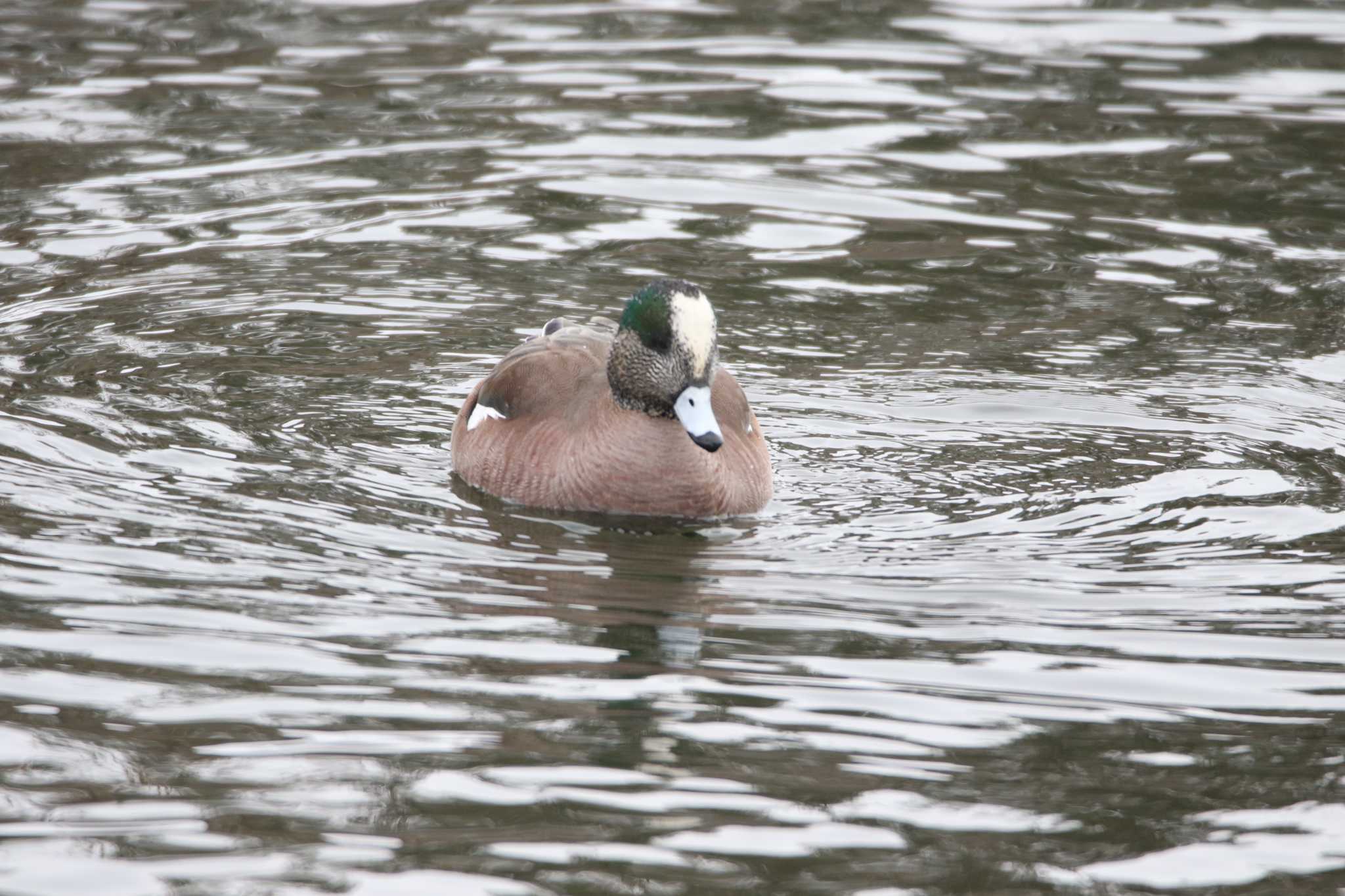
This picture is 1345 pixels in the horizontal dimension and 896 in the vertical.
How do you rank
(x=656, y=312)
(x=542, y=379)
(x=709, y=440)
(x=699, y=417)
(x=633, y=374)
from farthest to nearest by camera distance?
(x=542, y=379) → (x=633, y=374) → (x=656, y=312) → (x=699, y=417) → (x=709, y=440)

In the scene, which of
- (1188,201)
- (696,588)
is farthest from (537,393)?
(1188,201)

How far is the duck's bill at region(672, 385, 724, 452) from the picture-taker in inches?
295

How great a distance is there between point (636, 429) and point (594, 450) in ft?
0.63

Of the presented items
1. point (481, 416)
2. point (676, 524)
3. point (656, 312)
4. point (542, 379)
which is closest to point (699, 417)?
point (656, 312)

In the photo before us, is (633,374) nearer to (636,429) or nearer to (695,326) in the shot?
(636,429)

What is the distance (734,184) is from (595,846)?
8.45 meters

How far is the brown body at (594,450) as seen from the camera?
8.01 metres

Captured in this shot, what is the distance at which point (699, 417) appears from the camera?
7676 mm

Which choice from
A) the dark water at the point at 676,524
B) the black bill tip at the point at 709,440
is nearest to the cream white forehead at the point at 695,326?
the black bill tip at the point at 709,440

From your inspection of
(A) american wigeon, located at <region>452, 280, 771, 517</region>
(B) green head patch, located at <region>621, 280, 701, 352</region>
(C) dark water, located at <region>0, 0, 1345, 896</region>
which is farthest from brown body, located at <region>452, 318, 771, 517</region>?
(B) green head patch, located at <region>621, 280, 701, 352</region>

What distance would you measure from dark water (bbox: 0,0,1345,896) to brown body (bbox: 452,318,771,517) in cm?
13

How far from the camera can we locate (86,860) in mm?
4965

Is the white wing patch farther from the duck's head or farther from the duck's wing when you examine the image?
the duck's head

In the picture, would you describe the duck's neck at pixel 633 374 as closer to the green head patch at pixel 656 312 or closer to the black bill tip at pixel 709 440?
the green head patch at pixel 656 312
